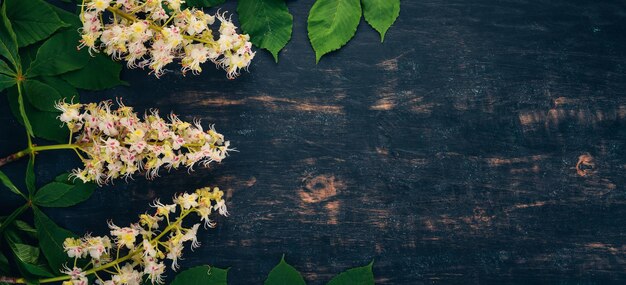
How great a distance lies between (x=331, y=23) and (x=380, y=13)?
80 millimetres

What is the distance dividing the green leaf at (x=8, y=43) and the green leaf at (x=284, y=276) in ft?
1.63

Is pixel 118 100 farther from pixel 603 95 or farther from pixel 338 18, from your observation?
pixel 603 95

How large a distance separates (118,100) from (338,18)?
374mm

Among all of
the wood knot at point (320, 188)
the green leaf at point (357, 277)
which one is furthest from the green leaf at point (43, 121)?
the green leaf at point (357, 277)

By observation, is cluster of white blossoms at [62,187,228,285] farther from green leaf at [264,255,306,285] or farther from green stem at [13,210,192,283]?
green leaf at [264,255,306,285]

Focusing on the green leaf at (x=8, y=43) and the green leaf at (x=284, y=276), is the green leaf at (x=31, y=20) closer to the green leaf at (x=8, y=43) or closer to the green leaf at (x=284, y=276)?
the green leaf at (x=8, y=43)

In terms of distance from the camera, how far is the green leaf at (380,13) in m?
1.12

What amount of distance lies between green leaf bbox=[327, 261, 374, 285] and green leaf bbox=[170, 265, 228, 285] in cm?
17

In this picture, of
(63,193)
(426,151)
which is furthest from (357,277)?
(63,193)

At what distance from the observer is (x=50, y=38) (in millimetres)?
1053

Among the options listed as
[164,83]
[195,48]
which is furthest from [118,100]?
[195,48]

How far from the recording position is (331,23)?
112cm

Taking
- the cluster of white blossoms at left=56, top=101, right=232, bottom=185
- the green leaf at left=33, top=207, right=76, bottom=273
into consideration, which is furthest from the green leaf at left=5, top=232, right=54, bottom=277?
the cluster of white blossoms at left=56, top=101, right=232, bottom=185

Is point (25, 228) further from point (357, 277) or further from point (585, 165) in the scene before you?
point (585, 165)
